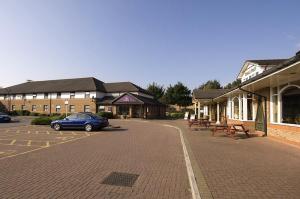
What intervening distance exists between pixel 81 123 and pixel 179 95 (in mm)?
55952

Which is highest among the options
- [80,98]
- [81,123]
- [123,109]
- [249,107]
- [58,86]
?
[58,86]

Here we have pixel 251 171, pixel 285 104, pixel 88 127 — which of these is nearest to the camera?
pixel 251 171

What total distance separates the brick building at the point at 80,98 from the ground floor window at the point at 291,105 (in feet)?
104

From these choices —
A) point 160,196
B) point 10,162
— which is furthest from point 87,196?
point 10,162

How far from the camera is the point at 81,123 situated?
19469mm

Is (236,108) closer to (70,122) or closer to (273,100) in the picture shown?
(273,100)

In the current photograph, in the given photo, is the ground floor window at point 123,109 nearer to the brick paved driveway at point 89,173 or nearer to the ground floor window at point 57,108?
the ground floor window at point 57,108

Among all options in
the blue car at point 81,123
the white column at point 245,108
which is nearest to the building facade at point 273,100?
the white column at point 245,108

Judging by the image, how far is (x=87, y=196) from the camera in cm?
505

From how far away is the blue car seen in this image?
1933cm

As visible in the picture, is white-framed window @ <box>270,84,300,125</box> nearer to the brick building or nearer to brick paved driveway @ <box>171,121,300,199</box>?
brick paved driveway @ <box>171,121,300,199</box>

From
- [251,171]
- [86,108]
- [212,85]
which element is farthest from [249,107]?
[212,85]

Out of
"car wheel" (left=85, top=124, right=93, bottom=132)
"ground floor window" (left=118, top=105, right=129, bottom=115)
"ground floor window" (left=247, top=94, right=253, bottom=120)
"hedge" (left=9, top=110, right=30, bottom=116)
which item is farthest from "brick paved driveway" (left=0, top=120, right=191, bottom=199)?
"hedge" (left=9, top=110, right=30, bottom=116)

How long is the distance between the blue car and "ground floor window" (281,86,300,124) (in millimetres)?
12440
